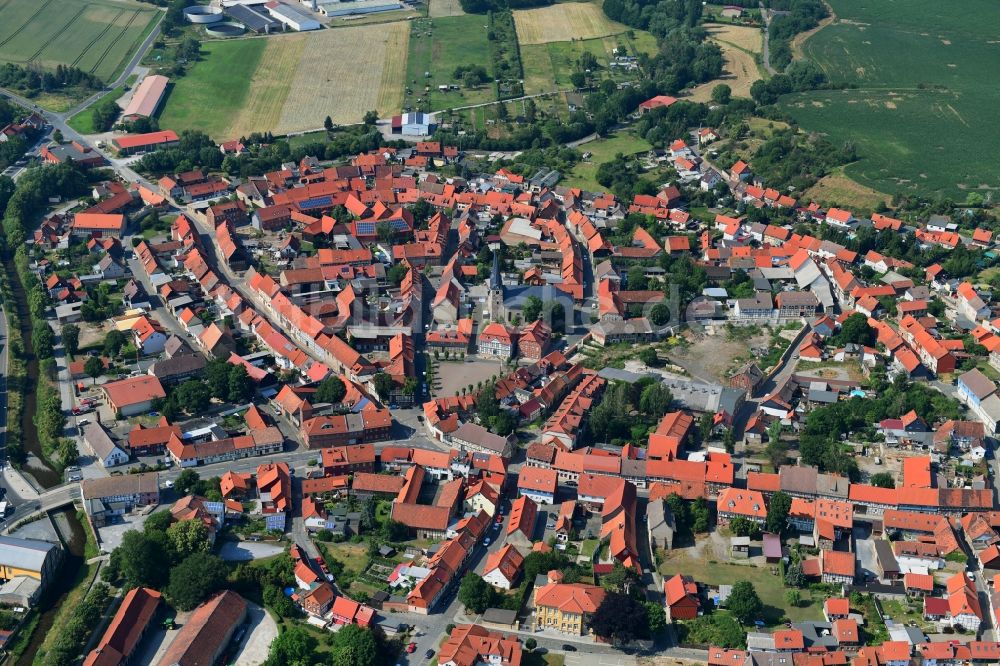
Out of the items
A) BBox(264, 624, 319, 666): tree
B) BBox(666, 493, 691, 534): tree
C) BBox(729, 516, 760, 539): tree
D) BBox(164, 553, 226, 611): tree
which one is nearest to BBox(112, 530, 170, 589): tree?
BBox(164, 553, 226, 611): tree

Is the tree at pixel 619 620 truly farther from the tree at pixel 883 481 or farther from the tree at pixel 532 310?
the tree at pixel 532 310

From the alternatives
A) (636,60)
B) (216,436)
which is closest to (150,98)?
(636,60)

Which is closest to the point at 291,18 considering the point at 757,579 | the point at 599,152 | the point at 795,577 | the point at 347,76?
the point at 347,76

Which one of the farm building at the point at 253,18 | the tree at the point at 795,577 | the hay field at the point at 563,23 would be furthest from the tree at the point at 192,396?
the hay field at the point at 563,23

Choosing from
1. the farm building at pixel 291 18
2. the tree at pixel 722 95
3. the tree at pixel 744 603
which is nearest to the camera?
the tree at pixel 744 603

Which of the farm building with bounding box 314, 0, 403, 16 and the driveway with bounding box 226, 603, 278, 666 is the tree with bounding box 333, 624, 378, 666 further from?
the farm building with bounding box 314, 0, 403, 16

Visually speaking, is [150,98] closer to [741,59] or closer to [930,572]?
[741,59]

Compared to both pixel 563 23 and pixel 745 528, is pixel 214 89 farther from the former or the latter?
pixel 745 528
